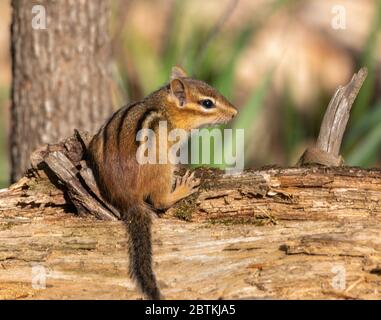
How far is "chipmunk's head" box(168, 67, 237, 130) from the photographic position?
15.1 ft

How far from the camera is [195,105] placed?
4.64 meters

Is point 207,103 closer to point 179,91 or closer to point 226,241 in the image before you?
point 179,91

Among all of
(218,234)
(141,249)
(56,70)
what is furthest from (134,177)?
(56,70)

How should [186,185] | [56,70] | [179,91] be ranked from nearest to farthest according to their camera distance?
[186,185] < [179,91] < [56,70]

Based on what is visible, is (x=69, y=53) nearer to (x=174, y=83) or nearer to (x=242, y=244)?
(x=174, y=83)

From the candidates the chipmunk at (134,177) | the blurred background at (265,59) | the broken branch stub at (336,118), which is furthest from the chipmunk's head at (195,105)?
the blurred background at (265,59)

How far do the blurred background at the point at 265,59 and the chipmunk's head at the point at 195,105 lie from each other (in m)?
1.36

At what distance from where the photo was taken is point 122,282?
3.71m

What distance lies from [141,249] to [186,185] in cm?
55

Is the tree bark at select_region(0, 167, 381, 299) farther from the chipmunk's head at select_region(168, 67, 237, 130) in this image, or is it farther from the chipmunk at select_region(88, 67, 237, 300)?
the chipmunk's head at select_region(168, 67, 237, 130)

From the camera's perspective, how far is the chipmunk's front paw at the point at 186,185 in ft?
13.9

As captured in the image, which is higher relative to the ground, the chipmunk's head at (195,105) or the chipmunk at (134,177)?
the chipmunk's head at (195,105)

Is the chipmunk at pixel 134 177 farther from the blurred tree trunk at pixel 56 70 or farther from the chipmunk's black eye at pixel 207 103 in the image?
the blurred tree trunk at pixel 56 70

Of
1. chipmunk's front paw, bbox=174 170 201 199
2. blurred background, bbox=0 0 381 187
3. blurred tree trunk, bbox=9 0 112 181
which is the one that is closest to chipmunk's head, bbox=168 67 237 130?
chipmunk's front paw, bbox=174 170 201 199
